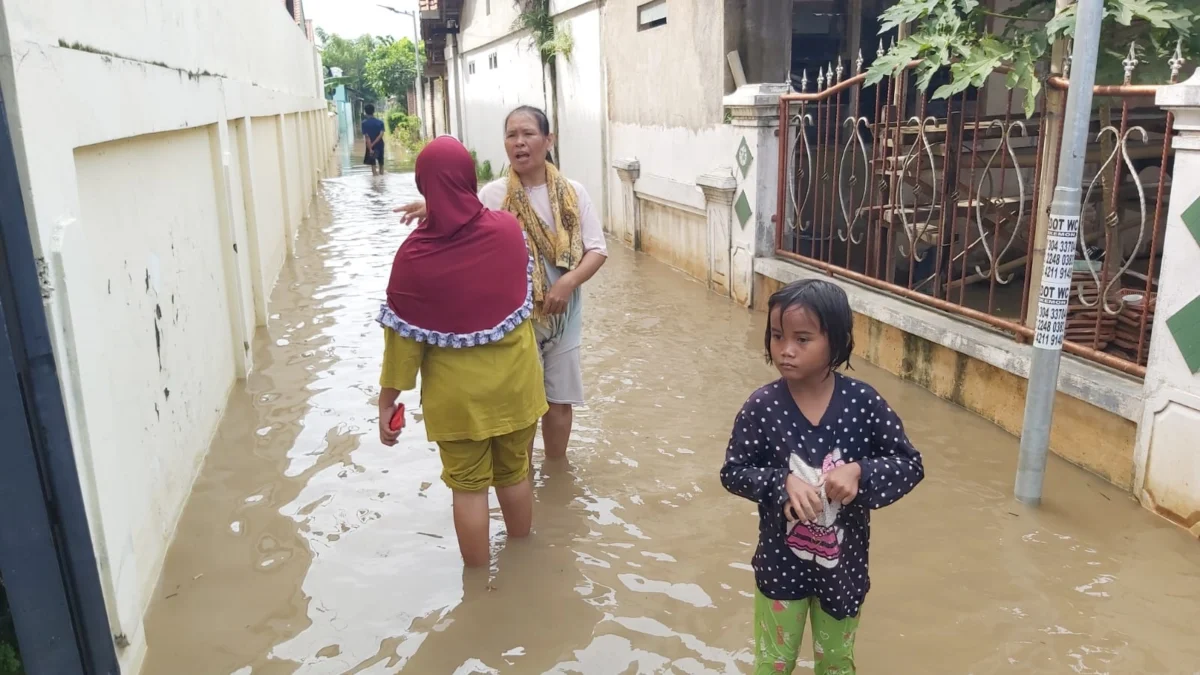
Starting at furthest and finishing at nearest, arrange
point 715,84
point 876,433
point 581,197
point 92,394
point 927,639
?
1. point 715,84
2. point 581,197
3. point 927,639
4. point 92,394
5. point 876,433

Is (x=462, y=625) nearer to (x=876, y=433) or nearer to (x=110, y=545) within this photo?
(x=110, y=545)

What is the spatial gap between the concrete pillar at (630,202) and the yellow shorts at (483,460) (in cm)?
723

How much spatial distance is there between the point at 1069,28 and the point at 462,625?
341 centimetres

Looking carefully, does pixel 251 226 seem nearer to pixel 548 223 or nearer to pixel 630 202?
pixel 548 223

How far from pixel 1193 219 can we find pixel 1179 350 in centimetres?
48

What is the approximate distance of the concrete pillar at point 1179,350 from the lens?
3.25 metres

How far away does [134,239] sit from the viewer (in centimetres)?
336

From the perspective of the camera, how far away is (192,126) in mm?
4438

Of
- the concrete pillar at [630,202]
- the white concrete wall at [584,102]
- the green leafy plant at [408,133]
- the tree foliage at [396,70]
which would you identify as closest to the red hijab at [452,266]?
A: the concrete pillar at [630,202]

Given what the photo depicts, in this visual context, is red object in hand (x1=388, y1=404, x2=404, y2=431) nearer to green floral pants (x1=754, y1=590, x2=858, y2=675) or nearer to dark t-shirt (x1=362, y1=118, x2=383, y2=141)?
green floral pants (x1=754, y1=590, x2=858, y2=675)

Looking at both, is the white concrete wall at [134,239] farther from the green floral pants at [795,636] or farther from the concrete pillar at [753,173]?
the concrete pillar at [753,173]

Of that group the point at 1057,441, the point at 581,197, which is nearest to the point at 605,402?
the point at 581,197

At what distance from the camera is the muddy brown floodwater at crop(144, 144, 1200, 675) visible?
276 cm

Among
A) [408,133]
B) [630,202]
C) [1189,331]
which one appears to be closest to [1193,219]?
[1189,331]
